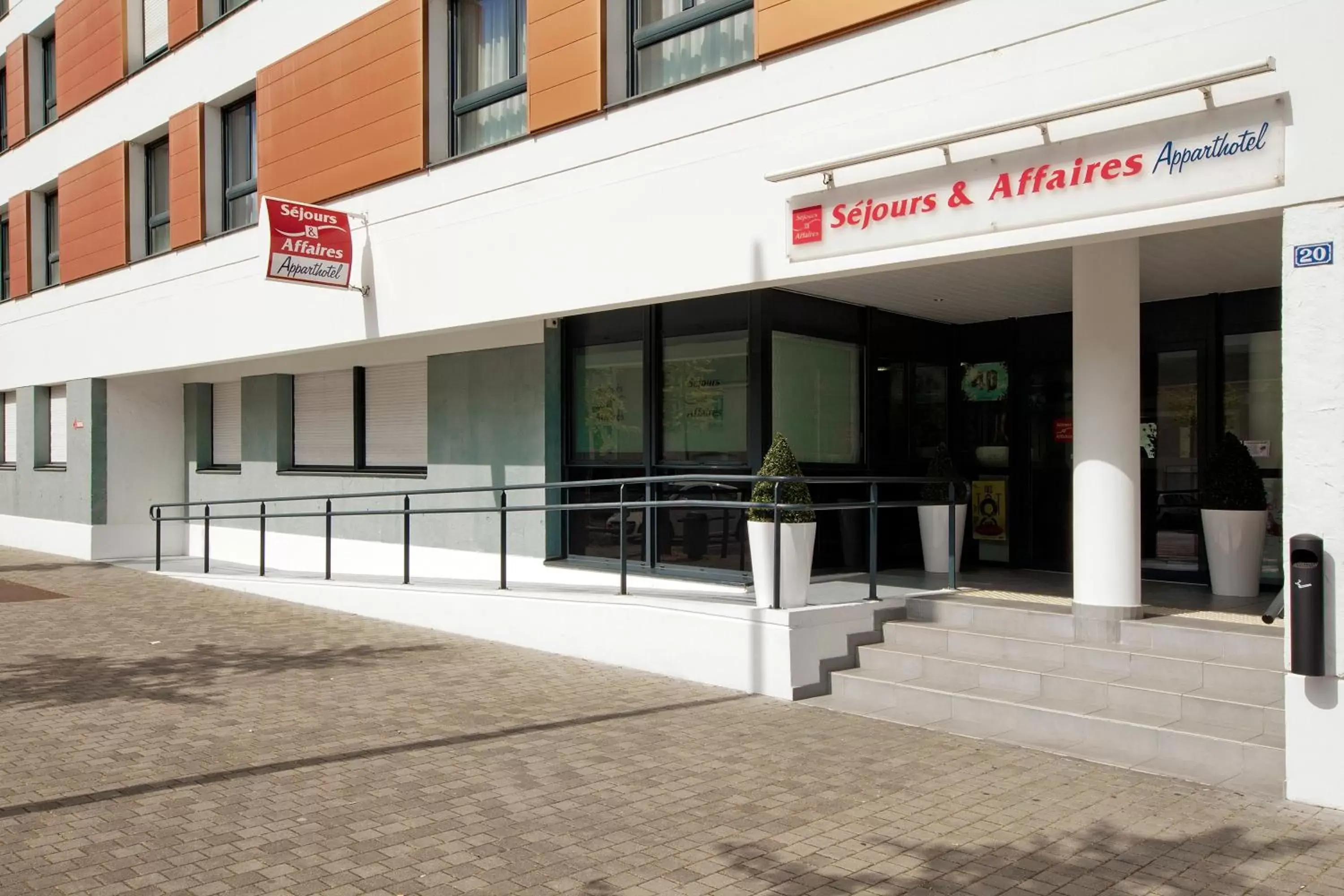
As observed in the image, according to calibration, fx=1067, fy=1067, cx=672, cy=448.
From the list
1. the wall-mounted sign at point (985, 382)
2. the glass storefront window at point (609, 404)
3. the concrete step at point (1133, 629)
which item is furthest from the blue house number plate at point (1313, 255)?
the glass storefront window at point (609, 404)

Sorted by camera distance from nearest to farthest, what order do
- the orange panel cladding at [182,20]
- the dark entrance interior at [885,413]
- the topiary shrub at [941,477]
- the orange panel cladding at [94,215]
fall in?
the dark entrance interior at [885,413]
the topiary shrub at [941,477]
the orange panel cladding at [182,20]
the orange panel cladding at [94,215]

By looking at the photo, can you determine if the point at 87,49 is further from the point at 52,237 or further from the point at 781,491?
the point at 781,491

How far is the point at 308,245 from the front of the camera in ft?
38.0

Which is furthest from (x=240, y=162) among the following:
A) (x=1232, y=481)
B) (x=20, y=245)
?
(x=1232, y=481)

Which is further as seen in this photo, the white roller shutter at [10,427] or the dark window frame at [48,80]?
the white roller shutter at [10,427]

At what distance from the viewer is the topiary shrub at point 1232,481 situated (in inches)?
314

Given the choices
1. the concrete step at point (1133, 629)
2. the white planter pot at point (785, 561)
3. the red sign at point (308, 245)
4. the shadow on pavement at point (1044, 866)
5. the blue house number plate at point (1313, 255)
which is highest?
the red sign at point (308, 245)

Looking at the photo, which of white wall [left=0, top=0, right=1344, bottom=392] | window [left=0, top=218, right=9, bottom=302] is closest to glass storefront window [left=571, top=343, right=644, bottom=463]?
white wall [left=0, top=0, right=1344, bottom=392]

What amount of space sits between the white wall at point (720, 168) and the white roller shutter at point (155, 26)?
227 cm

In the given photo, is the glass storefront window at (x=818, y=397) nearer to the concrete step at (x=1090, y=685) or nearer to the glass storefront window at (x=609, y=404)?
the glass storefront window at (x=609, y=404)

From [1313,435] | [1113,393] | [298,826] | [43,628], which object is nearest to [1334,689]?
[1313,435]

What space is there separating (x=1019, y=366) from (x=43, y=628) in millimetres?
9929

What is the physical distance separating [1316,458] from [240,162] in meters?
14.3

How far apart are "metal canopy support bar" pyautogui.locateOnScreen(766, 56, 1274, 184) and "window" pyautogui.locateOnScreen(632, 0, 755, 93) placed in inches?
57.2
